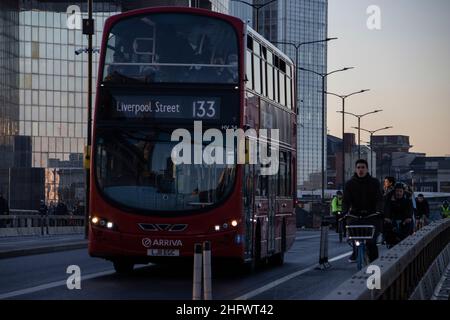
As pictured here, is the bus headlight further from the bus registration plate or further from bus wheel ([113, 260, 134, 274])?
bus wheel ([113, 260, 134, 274])

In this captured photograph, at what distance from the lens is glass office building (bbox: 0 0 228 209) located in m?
109

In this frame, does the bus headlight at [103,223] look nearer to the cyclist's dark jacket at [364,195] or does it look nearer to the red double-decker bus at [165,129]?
the red double-decker bus at [165,129]

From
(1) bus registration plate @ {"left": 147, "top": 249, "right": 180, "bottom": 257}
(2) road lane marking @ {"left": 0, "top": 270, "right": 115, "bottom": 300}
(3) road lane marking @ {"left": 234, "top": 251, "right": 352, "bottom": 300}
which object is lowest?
(3) road lane marking @ {"left": 234, "top": 251, "right": 352, "bottom": 300}

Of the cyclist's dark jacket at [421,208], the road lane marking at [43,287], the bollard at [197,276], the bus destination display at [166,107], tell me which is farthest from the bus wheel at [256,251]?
the cyclist's dark jacket at [421,208]

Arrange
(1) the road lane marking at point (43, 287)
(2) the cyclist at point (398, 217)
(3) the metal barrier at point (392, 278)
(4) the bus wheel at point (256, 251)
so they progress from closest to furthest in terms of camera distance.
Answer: (3) the metal barrier at point (392, 278), (1) the road lane marking at point (43, 287), (4) the bus wheel at point (256, 251), (2) the cyclist at point (398, 217)

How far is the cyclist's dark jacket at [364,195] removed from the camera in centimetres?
1664

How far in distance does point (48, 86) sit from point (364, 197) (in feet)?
331

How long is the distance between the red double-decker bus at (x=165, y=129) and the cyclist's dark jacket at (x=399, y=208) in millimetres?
4384

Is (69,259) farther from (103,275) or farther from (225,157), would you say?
(225,157)

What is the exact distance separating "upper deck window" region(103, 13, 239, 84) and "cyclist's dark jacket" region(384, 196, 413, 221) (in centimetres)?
521

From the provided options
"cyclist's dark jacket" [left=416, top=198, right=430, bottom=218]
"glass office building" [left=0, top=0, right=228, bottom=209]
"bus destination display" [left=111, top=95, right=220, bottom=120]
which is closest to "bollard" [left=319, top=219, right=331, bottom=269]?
"bus destination display" [left=111, top=95, right=220, bottom=120]

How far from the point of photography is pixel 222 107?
1844cm

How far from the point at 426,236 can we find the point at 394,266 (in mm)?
8171

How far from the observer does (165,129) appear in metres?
18.5
